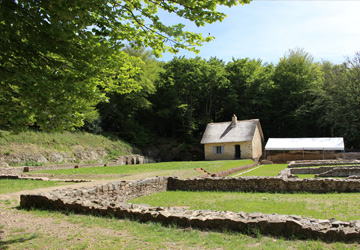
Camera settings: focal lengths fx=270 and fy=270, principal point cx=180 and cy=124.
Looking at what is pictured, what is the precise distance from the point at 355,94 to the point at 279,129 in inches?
534

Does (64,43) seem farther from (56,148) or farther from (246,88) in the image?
(246,88)

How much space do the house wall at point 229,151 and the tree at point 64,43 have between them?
1292 inches

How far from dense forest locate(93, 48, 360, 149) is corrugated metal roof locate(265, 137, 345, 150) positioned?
9.37 metres

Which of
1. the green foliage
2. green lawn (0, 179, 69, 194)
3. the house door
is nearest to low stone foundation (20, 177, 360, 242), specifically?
green lawn (0, 179, 69, 194)

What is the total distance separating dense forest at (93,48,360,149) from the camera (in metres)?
44.6

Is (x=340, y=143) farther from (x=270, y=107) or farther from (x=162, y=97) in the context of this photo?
(x=162, y=97)

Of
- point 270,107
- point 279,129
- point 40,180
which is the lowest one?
point 40,180

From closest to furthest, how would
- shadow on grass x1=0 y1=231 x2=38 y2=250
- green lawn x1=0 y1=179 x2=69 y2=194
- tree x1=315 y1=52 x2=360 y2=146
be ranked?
shadow on grass x1=0 y1=231 x2=38 y2=250 < green lawn x1=0 y1=179 x2=69 y2=194 < tree x1=315 y1=52 x2=360 y2=146

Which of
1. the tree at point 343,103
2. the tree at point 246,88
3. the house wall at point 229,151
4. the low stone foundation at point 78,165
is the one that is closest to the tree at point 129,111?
the low stone foundation at point 78,165

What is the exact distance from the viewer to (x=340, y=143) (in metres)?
34.2

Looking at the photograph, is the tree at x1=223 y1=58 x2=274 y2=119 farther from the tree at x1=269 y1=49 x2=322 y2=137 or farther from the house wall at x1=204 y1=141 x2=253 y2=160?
the house wall at x1=204 y1=141 x2=253 y2=160

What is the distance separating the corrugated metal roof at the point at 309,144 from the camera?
3402 centimetres

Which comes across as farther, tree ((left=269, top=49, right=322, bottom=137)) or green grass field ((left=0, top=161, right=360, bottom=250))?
tree ((left=269, top=49, right=322, bottom=137))

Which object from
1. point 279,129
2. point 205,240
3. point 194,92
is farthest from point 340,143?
point 205,240
